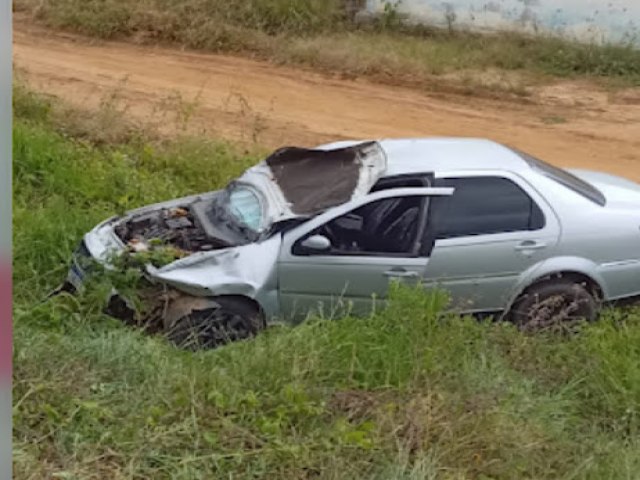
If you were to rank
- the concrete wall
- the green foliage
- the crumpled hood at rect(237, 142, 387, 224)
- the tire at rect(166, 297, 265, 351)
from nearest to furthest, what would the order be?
the tire at rect(166, 297, 265, 351) → the crumpled hood at rect(237, 142, 387, 224) → the green foliage → the concrete wall

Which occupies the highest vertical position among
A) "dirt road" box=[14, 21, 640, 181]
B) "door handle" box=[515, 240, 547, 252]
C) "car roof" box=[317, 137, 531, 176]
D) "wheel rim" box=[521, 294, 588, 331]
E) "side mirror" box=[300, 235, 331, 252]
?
"car roof" box=[317, 137, 531, 176]

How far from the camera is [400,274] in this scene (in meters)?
7.95

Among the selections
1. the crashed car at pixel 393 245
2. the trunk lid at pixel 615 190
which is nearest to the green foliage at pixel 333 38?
the trunk lid at pixel 615 190

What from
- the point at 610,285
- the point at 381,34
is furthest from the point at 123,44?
the point at 610,285

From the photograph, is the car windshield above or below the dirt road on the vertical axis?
above

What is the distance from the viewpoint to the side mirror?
311 inches

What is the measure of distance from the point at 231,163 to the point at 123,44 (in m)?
7.91

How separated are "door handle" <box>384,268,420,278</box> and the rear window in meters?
1.42

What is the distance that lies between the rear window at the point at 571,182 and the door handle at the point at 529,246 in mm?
633

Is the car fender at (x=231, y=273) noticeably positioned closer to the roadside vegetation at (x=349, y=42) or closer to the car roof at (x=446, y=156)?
the car roof at (x=446, y=156)

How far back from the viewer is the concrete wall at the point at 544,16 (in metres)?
18.5

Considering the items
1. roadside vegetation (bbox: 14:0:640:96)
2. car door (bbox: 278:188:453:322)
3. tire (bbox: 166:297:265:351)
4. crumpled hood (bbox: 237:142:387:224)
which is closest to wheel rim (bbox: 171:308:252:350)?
tire (bbox: 166:297:265:351)

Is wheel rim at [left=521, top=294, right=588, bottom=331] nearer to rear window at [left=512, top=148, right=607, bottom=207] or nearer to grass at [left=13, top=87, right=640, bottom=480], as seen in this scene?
grass at [left=13, top=87, right=640, bottom=480]

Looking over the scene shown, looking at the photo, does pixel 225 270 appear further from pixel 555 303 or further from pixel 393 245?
pixel 555 303
